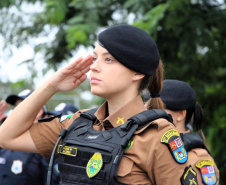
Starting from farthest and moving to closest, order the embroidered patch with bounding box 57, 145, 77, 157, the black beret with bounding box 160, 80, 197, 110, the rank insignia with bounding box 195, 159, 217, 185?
the black beret with bounding box 160, 80, 197, 110 → the rank insignia with bounding box 195, 159, 217, 185 → the embroidered patch with bounding box 57, 145, 77, 157

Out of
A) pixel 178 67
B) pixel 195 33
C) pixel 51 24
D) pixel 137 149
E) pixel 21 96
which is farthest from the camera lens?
pixel 178 67

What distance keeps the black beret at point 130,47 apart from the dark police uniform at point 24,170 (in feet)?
7.40

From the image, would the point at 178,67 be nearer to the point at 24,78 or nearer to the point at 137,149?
the point at 24,78

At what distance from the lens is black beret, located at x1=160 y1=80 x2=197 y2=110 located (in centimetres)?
310

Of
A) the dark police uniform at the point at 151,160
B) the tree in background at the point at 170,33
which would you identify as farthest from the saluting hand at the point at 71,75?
the tree in background at the point at 170,33

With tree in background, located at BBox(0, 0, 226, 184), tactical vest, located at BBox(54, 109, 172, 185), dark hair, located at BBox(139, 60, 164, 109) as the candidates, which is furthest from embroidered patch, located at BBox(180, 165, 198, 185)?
tree in background, located at BBox(0, 0, 226, 184)

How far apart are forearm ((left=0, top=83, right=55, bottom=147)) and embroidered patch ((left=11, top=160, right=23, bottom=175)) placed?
1912mm

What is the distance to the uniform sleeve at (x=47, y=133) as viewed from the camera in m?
2.17

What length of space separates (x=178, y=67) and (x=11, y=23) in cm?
275

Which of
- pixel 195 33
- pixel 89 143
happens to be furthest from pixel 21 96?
pixel 89 143

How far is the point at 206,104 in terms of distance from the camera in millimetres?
6207

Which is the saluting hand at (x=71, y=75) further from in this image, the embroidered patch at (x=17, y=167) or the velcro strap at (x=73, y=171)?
the embroidered patch at (x=17, y=167)

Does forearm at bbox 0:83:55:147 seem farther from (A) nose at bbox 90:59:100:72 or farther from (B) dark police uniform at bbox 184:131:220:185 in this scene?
(B) dark police uniform at bbox 184:131:220:185

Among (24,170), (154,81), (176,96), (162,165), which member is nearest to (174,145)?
(162,165)
